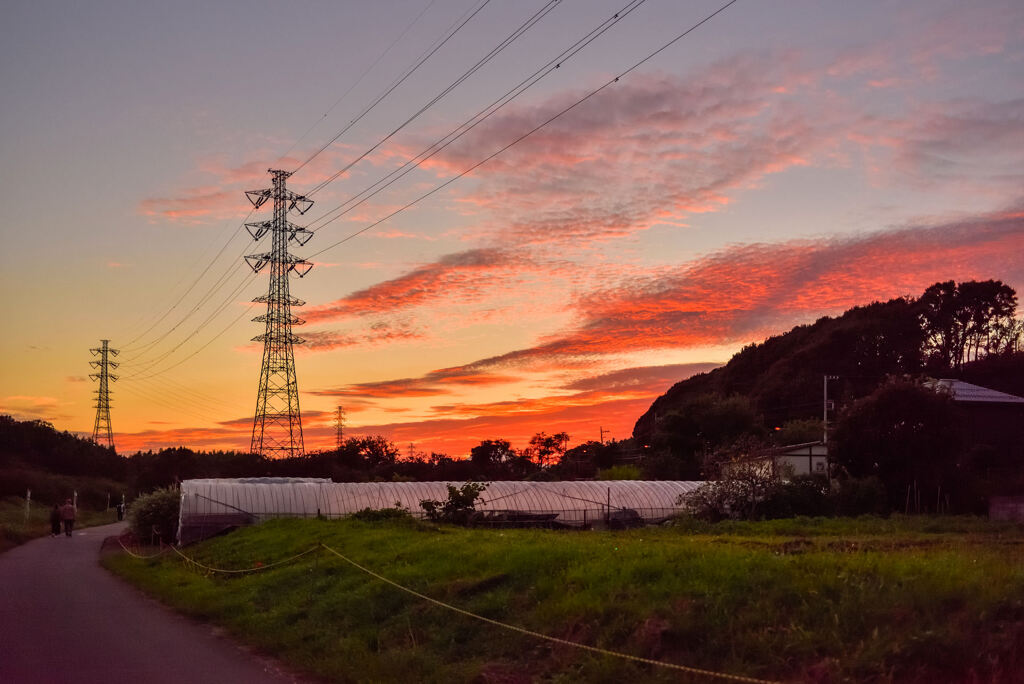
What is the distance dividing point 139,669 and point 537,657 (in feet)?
18.1

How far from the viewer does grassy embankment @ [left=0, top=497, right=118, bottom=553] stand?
144ft

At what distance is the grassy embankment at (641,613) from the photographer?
9.18 m

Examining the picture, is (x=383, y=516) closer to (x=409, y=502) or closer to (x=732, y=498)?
(x=409, y=502)

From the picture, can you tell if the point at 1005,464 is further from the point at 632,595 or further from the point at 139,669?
the point at 139,669

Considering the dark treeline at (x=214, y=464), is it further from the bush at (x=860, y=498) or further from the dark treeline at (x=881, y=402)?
the bush at (x=860, y=498)

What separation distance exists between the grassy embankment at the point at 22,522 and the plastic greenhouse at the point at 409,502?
A: 26.4ft

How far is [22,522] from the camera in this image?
57281mm

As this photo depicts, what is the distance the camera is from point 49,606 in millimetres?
20078

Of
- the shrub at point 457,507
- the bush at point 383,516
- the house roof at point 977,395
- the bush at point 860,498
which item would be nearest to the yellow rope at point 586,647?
the bush at point 383,516

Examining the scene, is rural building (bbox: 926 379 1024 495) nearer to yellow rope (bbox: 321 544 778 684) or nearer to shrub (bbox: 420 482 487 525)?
shrub (bbox: 420 482 487 525)

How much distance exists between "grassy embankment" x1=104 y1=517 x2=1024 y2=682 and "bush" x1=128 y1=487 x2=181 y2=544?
2307cm

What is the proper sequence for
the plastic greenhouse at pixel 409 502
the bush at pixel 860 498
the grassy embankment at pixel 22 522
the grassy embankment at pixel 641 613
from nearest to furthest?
the grassy embankment at pixel 641 613, the bush at pixel 860 498, the plastic greenhouse at pixel 409 502, the grassy embankment at pixel 22 522

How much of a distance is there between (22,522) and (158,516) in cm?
2093

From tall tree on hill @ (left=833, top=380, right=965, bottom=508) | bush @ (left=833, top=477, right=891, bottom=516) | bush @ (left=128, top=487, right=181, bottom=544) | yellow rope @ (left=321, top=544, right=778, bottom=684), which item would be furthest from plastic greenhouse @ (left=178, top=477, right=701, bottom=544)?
yellow rope @ (left=321, top=544, right=778, bottom=684)
